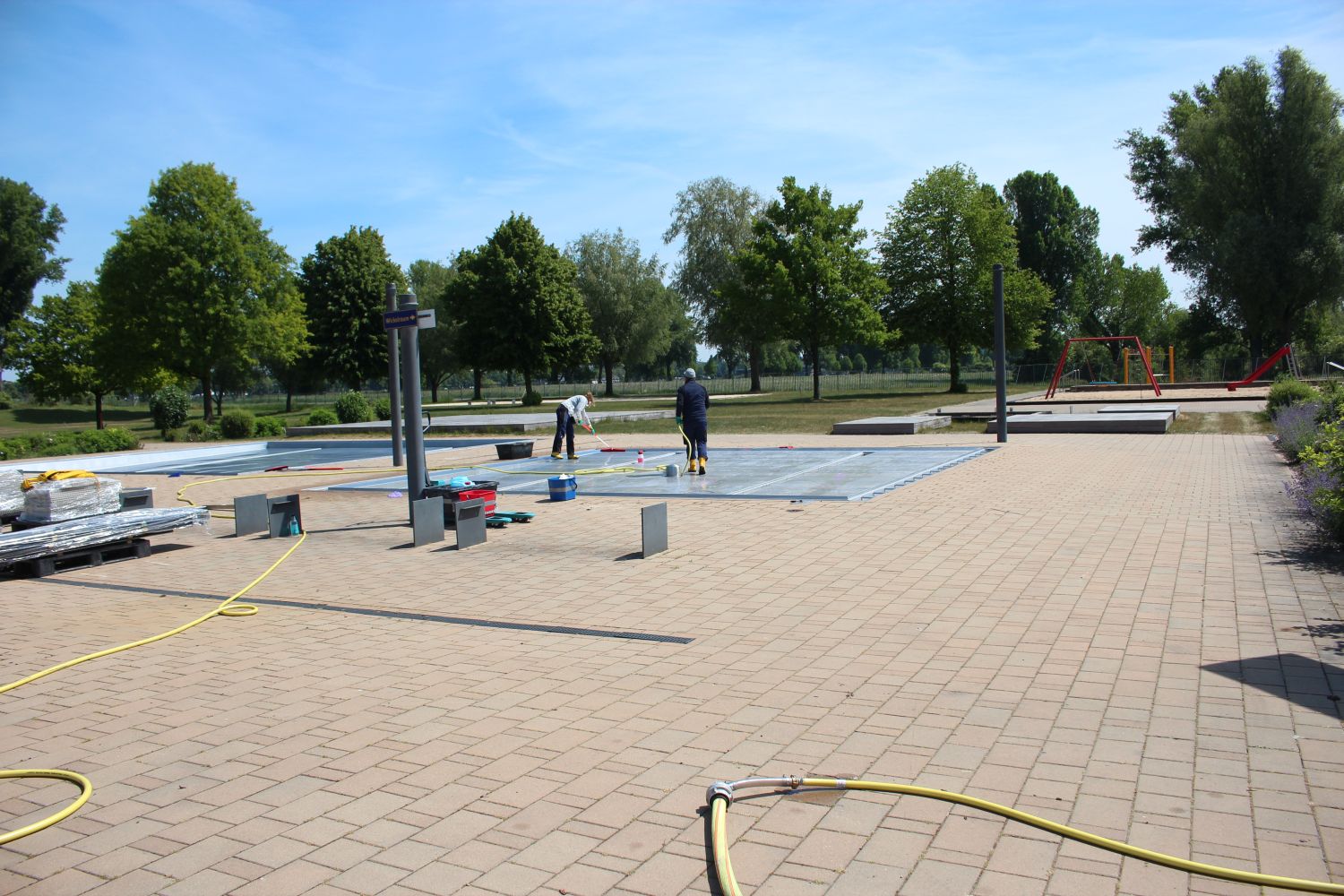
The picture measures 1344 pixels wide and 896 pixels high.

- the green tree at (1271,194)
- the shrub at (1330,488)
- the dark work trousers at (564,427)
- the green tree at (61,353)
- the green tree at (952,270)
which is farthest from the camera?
the green tree at (952,270)

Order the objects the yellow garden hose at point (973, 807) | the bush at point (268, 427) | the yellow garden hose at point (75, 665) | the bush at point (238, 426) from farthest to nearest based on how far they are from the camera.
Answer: the bush at point (268, 427), the bush at point (238, 426), the yellow garden hose at point (75, 665), the yellow garden hose at point (973, 807)

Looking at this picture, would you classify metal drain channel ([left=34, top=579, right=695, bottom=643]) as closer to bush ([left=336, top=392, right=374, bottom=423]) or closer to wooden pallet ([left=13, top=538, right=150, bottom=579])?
wooden pallet ([left=13, top=538, right=150, bottom=579])

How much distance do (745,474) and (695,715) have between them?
10660mm

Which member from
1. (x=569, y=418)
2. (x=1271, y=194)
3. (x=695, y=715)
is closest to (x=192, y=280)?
(x=569, y=418)

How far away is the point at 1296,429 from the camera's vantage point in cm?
1412

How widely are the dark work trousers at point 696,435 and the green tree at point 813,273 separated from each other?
109 feet

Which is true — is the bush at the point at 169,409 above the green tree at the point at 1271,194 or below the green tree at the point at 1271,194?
below

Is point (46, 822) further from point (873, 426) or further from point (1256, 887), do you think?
point (873, 426)

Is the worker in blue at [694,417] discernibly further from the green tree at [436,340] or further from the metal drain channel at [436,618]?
the green tree at [436,340]

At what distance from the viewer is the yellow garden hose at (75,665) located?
376cm

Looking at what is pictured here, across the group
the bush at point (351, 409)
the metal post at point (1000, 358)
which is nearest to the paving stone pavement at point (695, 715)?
the metal post at point (1000, 358)

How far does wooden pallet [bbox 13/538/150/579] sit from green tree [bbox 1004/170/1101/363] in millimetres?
75609

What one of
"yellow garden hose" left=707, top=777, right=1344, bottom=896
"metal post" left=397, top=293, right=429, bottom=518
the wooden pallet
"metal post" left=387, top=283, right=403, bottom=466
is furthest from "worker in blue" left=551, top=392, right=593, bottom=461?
"yellow garden hose" left=707, top=777, right=1344, bottom=896

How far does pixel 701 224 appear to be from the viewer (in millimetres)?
69375
